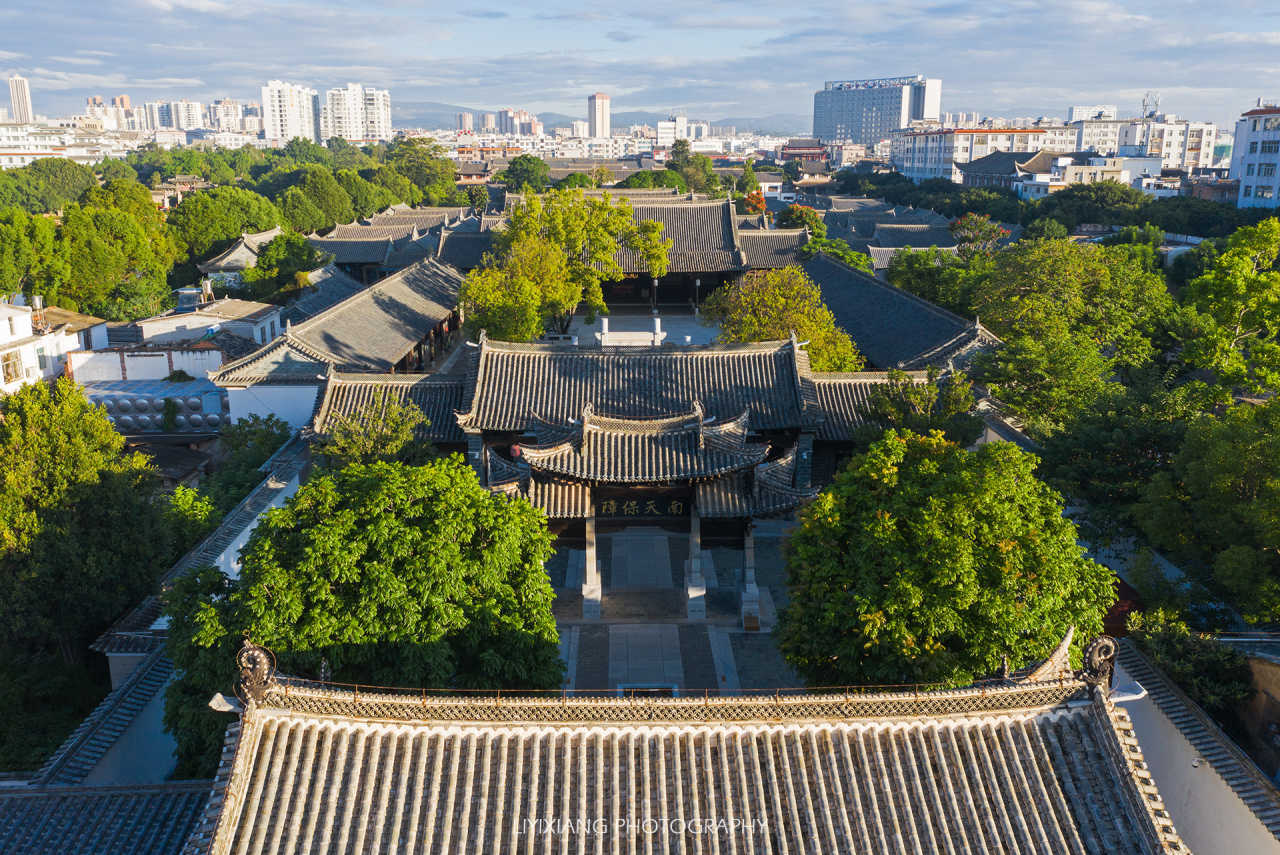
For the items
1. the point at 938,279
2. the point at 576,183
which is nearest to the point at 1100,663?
the point at 938,279

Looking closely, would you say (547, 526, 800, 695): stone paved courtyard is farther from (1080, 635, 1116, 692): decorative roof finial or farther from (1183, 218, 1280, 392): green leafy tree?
(1183, 218, 1280, 392): green leafy tree

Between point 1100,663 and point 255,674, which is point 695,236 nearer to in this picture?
point 1100,663

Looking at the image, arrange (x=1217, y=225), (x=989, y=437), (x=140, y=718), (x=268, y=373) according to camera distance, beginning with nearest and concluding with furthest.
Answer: (x=140, y=718)
(x=989, y=437)
(x=268, y=373)
(x=1217, y=225)

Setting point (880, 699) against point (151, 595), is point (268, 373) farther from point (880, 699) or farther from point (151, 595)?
point (880, 699)

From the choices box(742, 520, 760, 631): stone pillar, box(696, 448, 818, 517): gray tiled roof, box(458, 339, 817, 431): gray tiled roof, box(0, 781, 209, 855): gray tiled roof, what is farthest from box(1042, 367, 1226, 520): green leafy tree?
box(0, 781, 209, 855): gray tiled roof

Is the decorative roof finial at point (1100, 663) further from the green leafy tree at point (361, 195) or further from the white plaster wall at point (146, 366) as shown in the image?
the green leafy tree at point (361, 195)

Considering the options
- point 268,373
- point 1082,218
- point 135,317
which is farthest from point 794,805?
point 1082,218

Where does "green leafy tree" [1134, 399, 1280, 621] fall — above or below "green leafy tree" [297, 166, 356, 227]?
below
